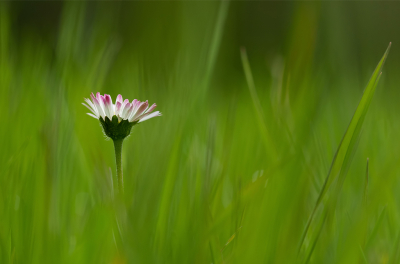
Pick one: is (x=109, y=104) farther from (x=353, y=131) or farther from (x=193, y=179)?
(x=353, y=131)

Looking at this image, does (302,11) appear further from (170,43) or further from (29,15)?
(29,15)

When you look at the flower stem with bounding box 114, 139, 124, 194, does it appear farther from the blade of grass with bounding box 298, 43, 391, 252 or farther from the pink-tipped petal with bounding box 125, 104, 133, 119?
the blade of grass with bounding box 298, 43, 391, 252

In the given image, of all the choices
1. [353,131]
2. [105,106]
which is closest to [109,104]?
[105,106]

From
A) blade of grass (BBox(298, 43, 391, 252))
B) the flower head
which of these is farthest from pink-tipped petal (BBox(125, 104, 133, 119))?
blade of grass (BBox(298, 43, 391, 252))

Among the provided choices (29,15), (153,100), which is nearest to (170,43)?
(153,100)

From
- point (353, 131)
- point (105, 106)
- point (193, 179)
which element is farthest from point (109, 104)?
point (353, 131)

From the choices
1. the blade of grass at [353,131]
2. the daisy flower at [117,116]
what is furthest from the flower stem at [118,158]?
the blade of grass at [353,131]

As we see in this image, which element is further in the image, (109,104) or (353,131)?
(109,104)

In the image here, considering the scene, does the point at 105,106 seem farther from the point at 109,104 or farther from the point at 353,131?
the point at 353,131

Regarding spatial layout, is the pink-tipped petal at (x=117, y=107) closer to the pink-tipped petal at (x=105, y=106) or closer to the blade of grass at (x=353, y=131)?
the pink-tipped petal at (x=105, y=106)

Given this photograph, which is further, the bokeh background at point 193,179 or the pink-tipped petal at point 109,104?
the pink-tipped petal at point 109,104
